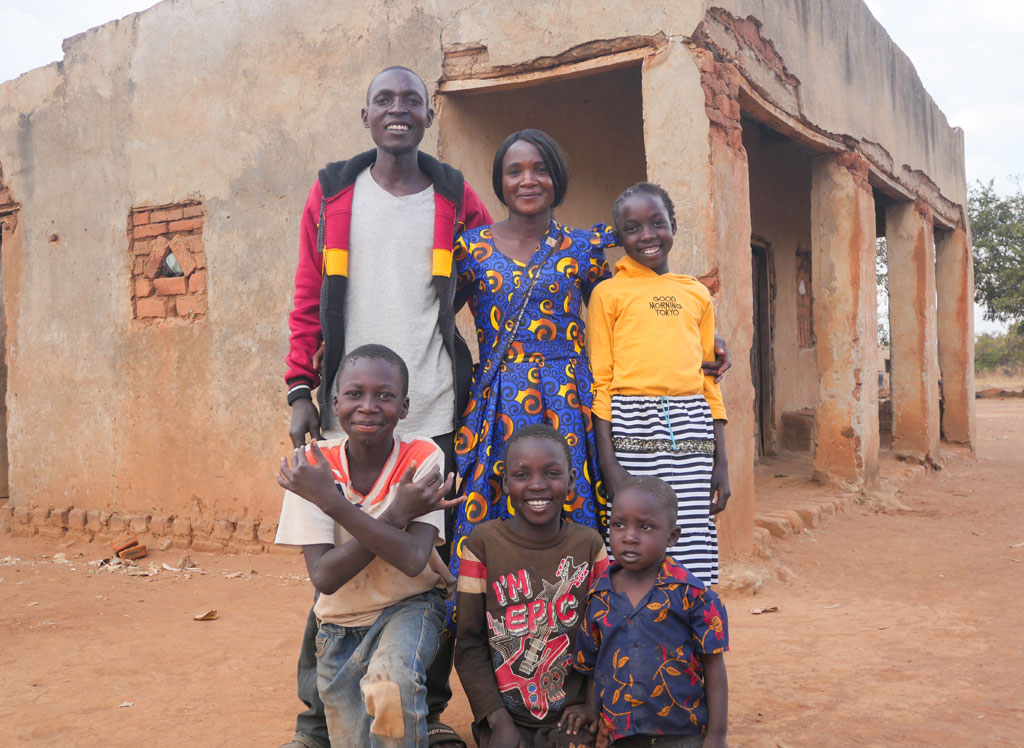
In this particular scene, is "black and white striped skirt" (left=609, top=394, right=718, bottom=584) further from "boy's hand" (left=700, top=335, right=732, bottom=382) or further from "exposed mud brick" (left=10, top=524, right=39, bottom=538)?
"exposed mud brick" (left=10, top=524, right=39, bottom=538)

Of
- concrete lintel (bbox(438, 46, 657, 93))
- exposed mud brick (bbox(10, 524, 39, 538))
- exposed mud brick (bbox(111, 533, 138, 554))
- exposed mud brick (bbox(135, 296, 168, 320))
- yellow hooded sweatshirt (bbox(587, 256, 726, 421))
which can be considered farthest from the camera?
exposed mud brick (bbox(10, 524, 39, 538))

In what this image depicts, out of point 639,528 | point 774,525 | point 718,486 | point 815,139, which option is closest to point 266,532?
point 774,525

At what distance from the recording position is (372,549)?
209 centimetres

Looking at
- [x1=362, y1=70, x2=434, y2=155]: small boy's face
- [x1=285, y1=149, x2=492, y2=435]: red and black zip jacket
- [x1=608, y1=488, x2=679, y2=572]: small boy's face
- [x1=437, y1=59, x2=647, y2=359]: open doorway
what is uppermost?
[x1=437, y1=59, x2=647, y2=359]: open doorway

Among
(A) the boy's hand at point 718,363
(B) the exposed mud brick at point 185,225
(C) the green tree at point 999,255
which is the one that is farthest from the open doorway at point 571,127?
(C) the green tree at point 999,255

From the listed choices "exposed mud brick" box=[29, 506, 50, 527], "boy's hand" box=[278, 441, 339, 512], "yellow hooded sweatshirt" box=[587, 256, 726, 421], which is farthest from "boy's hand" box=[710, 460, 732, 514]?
"exposed mud brick" box=[29, 506, 50, 527]

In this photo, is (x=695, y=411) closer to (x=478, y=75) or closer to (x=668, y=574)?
(x=668, y=574)

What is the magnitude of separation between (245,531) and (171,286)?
5.57 feet

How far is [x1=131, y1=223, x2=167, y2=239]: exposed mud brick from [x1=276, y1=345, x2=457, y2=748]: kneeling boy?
4.04 metres

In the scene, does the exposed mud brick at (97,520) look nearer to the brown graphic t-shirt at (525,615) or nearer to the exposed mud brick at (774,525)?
the exposed mud brick at (774,525)

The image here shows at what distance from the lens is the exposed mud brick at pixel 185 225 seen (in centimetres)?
566

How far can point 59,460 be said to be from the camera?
623 centimetres

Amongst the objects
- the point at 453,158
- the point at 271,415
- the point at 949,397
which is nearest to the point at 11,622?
the point at 271,415

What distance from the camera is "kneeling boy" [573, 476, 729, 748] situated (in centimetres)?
212
